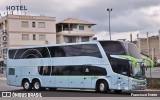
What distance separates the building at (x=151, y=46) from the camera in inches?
3839

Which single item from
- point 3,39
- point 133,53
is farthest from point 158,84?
point 3,39

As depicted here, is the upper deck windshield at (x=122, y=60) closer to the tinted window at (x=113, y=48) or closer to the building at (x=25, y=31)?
the tinted window at (x=113, y=48)

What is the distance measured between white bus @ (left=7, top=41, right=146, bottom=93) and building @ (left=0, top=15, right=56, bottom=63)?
47.0 meters

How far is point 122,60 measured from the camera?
76.9 feet

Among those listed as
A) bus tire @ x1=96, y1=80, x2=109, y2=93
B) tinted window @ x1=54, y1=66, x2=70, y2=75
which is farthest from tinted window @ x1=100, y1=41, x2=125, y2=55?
tinted window @ x1=54, y1=66, x2=70, y2=75

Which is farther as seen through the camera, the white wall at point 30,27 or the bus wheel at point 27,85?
the white wall at point 30,27

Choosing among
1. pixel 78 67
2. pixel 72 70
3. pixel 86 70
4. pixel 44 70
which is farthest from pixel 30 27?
pixel 86 70

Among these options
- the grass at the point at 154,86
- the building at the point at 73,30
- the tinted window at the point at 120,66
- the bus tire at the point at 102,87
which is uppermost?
the building at the point at 73,30

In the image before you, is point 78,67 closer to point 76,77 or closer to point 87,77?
point 76,77

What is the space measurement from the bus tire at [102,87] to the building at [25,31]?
177 feet

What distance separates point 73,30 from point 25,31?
11621mm

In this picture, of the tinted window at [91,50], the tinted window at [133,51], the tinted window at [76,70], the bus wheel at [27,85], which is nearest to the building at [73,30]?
the bus wheel at [27,85]

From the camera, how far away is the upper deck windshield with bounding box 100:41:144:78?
23250mm

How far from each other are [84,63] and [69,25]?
58.7 m
